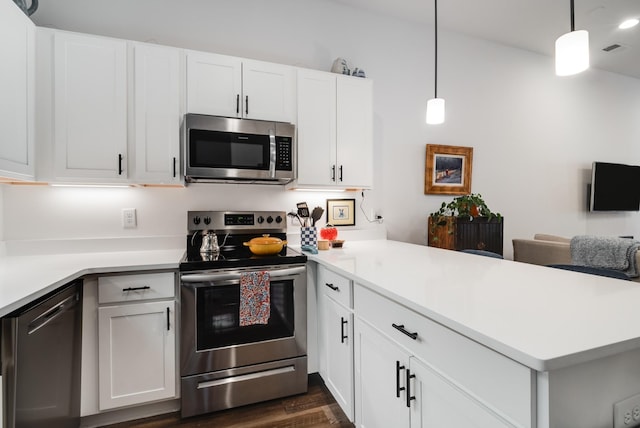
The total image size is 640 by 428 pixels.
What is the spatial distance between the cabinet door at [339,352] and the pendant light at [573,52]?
1.50 meters

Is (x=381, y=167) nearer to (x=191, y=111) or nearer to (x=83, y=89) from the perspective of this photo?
(x=191, y=111)

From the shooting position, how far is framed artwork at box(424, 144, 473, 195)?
3.19m

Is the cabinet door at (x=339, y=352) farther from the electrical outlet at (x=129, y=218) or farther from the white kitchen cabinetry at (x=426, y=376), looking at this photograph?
the electrical outlet at (x=129, y=218)

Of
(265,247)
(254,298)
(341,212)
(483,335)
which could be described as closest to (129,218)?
(265,247)

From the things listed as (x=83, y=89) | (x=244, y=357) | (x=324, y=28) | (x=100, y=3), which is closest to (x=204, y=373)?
(x=244, y=357)

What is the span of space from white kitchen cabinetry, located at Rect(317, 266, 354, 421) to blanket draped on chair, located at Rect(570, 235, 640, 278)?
90.5 inches

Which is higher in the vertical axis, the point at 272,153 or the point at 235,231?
the point at 272,153

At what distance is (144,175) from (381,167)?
197 cm

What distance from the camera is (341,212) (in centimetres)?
280

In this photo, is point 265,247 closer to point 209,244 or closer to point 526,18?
point 209,244

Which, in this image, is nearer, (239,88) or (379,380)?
(379,380)

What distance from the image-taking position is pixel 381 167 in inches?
119

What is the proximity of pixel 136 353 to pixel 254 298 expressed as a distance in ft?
2.27

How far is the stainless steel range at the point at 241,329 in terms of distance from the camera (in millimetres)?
1798
